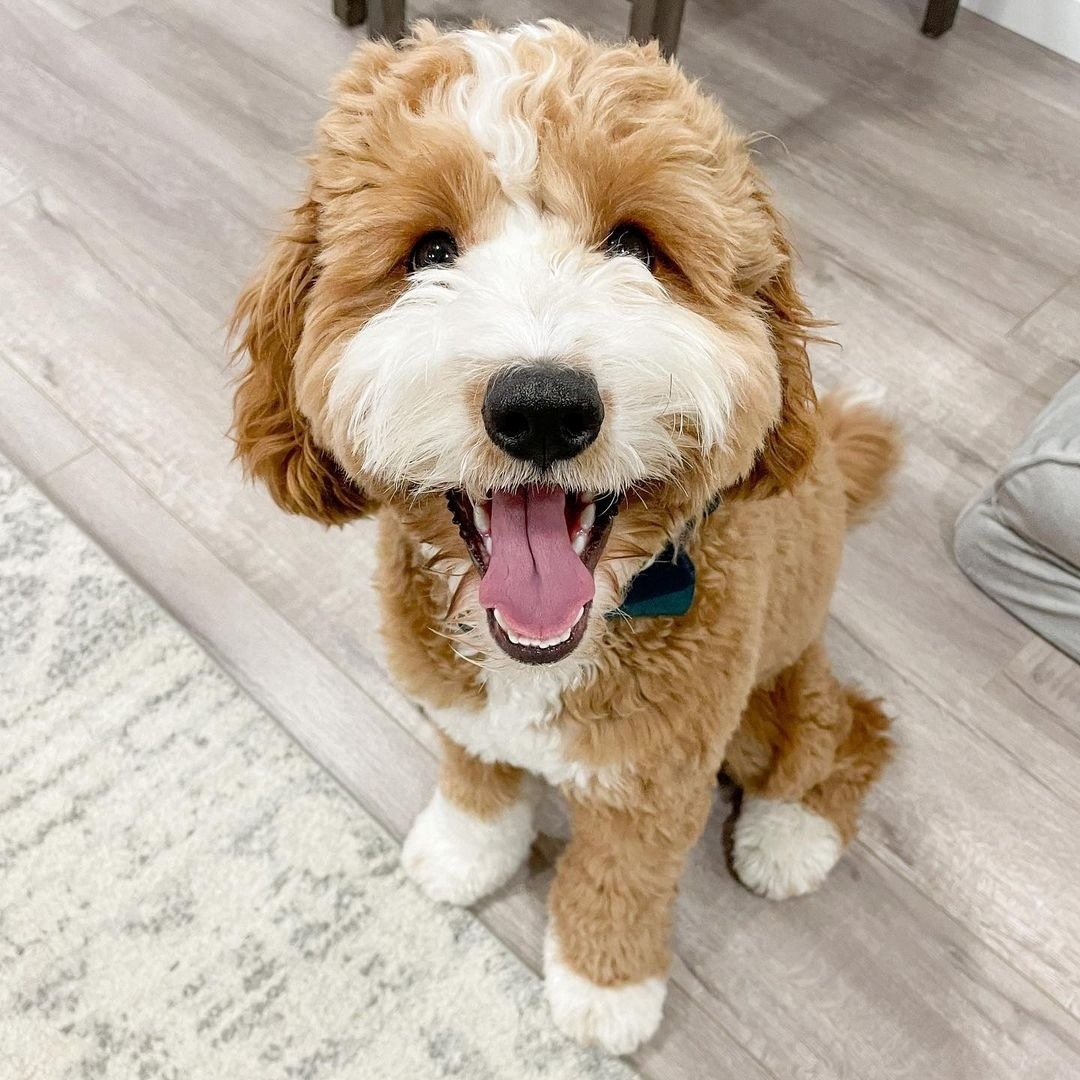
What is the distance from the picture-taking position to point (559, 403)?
73 centimetres

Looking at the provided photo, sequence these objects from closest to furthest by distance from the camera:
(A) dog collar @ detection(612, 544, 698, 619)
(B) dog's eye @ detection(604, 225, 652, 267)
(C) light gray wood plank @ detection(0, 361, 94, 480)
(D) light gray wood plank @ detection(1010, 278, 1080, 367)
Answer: (B) dog's eye @ detection(604, 225, 652, 267) < (A) dog collar @ detection(612, 544, 698, 619) < (C) light gray wood plank @ detection(0, 361, 94, 480) < (D) light gray wood plank @ detection(1010, 278, 1080, 367)

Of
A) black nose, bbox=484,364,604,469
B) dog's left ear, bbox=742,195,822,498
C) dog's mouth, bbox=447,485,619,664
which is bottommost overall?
dog's mouth, bbox=447,485,619,664

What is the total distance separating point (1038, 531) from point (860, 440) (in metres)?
0.30

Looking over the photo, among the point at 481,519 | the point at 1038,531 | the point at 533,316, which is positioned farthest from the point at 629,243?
the point at 1038,531

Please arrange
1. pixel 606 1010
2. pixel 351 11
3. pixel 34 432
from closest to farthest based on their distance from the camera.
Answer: pixel 606 1010 < pixel 34 432 < pixel 351 11

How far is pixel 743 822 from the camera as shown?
139cm

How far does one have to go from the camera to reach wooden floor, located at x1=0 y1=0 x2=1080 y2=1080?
1.33m

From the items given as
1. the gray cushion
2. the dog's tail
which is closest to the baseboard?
the gray cushion

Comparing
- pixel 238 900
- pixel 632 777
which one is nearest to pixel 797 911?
pixel 632 777

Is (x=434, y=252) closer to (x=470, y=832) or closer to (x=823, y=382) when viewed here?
(x=470, y=832)

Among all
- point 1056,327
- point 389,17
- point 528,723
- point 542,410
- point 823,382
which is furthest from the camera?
point 389,17

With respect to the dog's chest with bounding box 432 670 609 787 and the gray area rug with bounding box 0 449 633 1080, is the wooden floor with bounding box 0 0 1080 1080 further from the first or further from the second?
the dog's chest with bounding box 432 670 609 787

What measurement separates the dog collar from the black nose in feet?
0.73

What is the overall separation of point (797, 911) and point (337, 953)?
1.90 feet
